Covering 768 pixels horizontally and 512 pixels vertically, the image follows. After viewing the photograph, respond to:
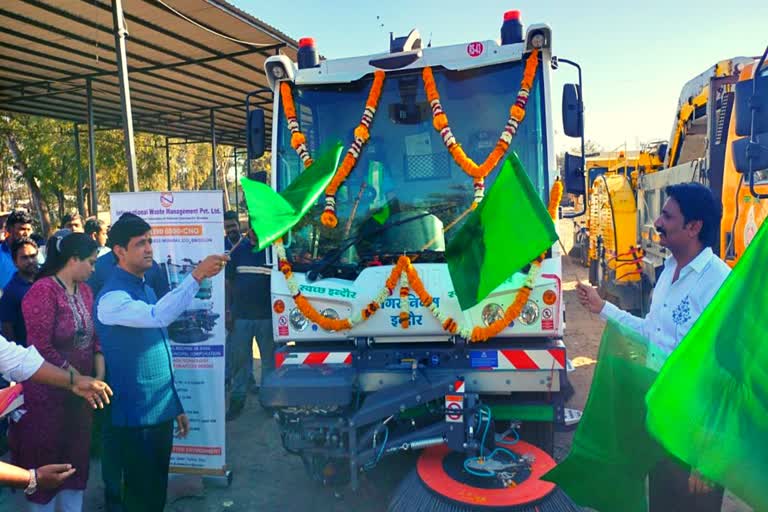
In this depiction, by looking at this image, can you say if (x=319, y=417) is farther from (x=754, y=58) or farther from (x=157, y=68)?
(x=157, y=68)

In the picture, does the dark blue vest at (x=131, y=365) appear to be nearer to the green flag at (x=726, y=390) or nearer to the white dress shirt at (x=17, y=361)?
the white dress shirt at (x=17, y=361)

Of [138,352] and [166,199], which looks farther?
[166,199]

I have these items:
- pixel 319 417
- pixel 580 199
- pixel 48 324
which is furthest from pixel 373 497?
pixel 580 199

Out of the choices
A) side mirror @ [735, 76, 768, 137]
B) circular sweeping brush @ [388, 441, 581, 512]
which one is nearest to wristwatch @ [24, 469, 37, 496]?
circular sweeping brush @ [388, 441, 581, 512]

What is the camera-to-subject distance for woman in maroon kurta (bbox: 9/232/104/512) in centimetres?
307

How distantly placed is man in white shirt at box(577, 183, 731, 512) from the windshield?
1257 millimetres

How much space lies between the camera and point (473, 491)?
3.06 meters

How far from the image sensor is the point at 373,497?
4086 millimetres

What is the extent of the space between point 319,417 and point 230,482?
152 cm

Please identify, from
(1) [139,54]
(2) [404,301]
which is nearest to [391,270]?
(2) [404,301]

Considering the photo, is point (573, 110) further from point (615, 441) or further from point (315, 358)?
point (315, 358)

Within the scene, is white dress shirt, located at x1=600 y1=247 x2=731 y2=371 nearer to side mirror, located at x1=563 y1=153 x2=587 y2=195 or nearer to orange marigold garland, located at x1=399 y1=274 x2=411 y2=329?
side mirror, located at x1=563 y1=153 x2=587 y2=195

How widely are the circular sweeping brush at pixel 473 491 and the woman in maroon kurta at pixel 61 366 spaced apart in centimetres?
188

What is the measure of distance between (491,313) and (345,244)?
1145 mm
